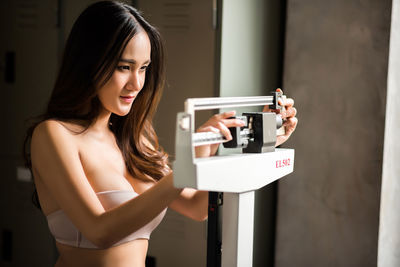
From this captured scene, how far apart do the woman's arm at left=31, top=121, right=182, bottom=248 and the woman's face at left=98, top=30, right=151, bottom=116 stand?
0.16 metres

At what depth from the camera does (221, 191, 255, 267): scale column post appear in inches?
48.5

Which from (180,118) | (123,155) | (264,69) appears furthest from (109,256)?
(264,69)

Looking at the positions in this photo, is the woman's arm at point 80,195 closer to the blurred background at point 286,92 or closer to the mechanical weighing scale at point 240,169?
the mechanical weighing scale at point 240,169

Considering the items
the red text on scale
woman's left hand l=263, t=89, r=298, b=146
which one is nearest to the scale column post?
the red text on scale

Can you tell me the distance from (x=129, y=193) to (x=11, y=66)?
1847 mm

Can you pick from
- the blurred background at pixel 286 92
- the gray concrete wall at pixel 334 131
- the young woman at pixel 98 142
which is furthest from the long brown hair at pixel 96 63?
the gray concrete wall at pixel 334 131

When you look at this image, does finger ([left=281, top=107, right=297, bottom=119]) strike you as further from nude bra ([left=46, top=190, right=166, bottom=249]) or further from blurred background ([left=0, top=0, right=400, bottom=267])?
blurred background ([left=0, top=0, right=400, bottom=267])

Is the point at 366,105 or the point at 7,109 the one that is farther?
the point at 7,109

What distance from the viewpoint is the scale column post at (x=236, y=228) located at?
4.04 ft

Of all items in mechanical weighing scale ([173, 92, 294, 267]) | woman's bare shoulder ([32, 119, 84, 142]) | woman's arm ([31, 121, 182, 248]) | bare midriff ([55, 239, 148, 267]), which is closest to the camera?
mechanical weighing scale ([173, 92, 294, 267])

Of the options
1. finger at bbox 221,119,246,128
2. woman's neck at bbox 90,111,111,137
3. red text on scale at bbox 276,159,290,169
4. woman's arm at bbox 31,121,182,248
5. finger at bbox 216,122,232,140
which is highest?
→ finger at bbox 221,119,246,128

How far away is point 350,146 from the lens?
260cm

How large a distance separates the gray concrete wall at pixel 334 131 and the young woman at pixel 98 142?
3.93 ft

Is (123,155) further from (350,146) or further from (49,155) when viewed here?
(350,146)
